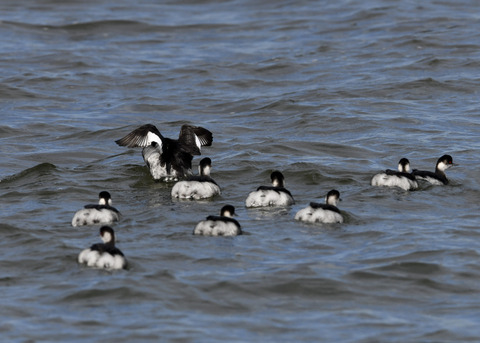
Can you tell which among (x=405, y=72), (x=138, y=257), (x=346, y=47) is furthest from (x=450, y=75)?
(x=138, y=257)

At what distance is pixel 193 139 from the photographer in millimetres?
17094

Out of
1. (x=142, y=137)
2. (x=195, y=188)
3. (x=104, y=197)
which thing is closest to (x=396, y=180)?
(x=195, y=188)

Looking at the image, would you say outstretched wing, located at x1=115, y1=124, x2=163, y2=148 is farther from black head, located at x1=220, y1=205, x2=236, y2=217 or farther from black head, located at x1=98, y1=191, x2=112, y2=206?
black head, located at x1=220, y1=205, x2=236, y2=217

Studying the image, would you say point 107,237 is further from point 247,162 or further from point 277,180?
point 247,162

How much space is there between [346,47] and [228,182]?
1231 centimetres

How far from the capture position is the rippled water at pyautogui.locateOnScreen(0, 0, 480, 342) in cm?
1028

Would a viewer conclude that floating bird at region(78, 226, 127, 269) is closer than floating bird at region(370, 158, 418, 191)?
Yes

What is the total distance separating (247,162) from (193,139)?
998 millimetres

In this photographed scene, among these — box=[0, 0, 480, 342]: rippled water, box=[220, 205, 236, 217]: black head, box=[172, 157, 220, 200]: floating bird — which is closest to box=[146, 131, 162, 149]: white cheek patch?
box=[0, 0, 480, 342]: rippled water

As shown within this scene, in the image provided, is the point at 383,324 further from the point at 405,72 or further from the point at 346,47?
the point at 346,47

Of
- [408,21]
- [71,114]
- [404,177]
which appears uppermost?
[408,21]

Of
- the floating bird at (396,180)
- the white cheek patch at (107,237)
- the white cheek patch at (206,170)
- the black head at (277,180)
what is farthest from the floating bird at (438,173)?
the white cheek patch at (107,237)

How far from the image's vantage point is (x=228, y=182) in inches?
635

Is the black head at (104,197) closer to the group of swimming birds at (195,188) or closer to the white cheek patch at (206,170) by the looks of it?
the group of swimming birds at (195,188)
